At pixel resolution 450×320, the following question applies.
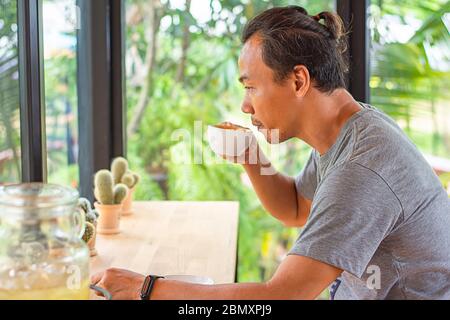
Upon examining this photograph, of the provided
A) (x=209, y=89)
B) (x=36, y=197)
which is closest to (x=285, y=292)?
(x=36, y=197)

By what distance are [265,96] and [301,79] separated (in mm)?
89

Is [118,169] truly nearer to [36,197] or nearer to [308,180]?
[308,180]

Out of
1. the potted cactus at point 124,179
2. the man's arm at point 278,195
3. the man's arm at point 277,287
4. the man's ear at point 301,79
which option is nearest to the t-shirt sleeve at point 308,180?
the man's arm at point 278,195

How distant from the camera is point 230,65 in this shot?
314 centimetres

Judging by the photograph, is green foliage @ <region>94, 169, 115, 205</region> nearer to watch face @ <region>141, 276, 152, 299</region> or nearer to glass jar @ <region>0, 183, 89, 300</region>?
watch face @ <region>141, 276, 152, 299</region>

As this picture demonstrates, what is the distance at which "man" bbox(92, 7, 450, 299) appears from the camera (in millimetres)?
1271

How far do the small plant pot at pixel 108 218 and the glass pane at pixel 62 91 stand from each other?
371 mm

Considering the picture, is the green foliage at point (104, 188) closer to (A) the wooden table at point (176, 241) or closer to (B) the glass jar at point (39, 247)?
(A) the wooden table at point (176, 241)

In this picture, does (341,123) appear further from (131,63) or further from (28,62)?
(131,63)

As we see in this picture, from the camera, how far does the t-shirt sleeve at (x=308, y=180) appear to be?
1961 millimetres

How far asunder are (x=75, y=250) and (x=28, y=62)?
869 mm

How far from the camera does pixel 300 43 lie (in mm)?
1552

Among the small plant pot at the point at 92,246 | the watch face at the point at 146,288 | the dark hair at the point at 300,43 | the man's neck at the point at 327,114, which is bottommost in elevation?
the small plant pot at the point at 92,246

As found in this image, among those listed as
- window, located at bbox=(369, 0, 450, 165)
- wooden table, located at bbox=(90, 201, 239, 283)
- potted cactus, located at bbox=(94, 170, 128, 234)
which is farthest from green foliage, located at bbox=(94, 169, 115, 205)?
window, located at bbox=(369, 0, 450, 165)
